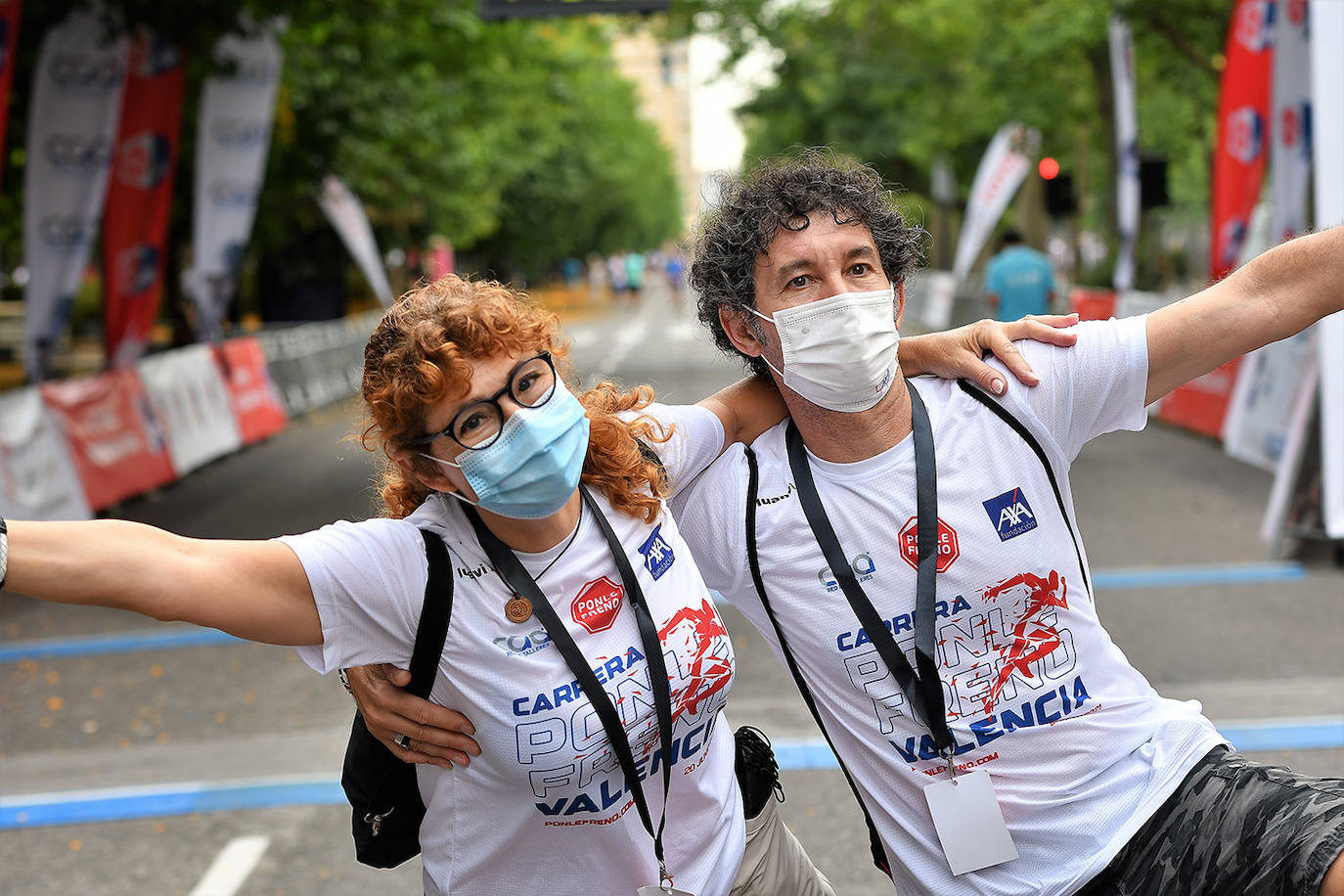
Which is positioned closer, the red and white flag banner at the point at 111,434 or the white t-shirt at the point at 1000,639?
the white t-shirt at the point at 1000,639

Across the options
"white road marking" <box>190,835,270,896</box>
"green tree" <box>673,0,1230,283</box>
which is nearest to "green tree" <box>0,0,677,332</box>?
"green tree" <box>673,0,1230,283</box>

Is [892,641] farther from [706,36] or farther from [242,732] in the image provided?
[706,36]

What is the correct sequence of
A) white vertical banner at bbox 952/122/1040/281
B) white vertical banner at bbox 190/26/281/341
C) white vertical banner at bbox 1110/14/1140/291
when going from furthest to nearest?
1. white vertical banner at bbox 952/122/1040/281
2. white vertical banner at bbox 1110/14/1140/291
3. white vertical banner at bbox 190/26/281/341

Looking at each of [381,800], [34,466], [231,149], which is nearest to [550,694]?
[381,800]

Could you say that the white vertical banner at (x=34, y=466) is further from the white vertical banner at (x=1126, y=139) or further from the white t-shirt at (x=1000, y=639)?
the white vertical banner at (x=1126, y=139)

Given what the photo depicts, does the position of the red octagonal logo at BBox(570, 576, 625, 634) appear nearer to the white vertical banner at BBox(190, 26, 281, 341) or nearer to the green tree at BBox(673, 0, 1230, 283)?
the white vertical banner at BBox(190, 26, 281, 341)

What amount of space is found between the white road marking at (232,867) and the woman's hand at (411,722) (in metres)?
2.46

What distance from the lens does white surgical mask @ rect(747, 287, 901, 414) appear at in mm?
2490

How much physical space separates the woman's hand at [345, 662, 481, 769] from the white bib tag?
2.69ft

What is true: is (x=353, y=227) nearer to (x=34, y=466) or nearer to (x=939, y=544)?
(x=34, y=466)

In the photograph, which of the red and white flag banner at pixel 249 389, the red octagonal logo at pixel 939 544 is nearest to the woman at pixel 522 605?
the red octagonal logo at pixel 939 544

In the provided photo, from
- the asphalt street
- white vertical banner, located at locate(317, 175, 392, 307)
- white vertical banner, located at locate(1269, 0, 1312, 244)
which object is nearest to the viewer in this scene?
the asphalt street

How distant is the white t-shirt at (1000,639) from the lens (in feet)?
7.65

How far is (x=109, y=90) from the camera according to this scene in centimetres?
1070
